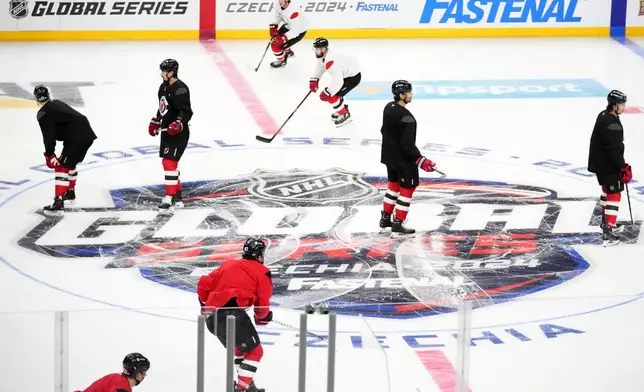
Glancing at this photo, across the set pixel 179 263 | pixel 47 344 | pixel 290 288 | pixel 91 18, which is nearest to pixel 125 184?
pixel 179 263

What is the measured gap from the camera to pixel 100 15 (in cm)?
1508

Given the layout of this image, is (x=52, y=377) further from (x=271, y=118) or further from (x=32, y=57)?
(x=32, y=57)

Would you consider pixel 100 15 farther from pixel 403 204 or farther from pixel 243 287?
pixel 243 287

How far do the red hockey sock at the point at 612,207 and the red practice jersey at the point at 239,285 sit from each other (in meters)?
3.36

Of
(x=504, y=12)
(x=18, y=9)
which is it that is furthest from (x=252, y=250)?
(x=504, y=12)

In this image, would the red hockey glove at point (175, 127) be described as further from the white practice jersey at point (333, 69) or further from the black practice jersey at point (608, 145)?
the white practice jersey at point (333, 69)

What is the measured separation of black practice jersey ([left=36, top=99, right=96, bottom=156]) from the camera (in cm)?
881

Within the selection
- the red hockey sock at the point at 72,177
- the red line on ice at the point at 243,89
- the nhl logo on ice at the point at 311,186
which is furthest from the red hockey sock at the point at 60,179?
the red line on ice at the point at 243,89

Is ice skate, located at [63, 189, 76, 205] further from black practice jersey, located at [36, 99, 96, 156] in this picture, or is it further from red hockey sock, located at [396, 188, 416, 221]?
red hockey sock, located at [396, 188, 416, 221]

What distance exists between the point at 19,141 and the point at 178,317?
6.27 metres

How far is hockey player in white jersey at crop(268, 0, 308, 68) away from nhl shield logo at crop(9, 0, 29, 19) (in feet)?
9.54

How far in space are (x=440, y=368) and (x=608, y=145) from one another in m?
3.31

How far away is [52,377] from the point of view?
16.1 feet

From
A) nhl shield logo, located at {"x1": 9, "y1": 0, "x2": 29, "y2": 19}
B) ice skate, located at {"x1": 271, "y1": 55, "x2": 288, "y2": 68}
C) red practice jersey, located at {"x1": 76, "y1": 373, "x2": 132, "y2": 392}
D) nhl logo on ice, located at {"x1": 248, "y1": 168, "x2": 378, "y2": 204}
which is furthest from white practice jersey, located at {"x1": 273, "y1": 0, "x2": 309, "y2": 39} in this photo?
red practice jersey, located at {"x1": 76, "y1": 373, "x2": 132, "y2": 392}
